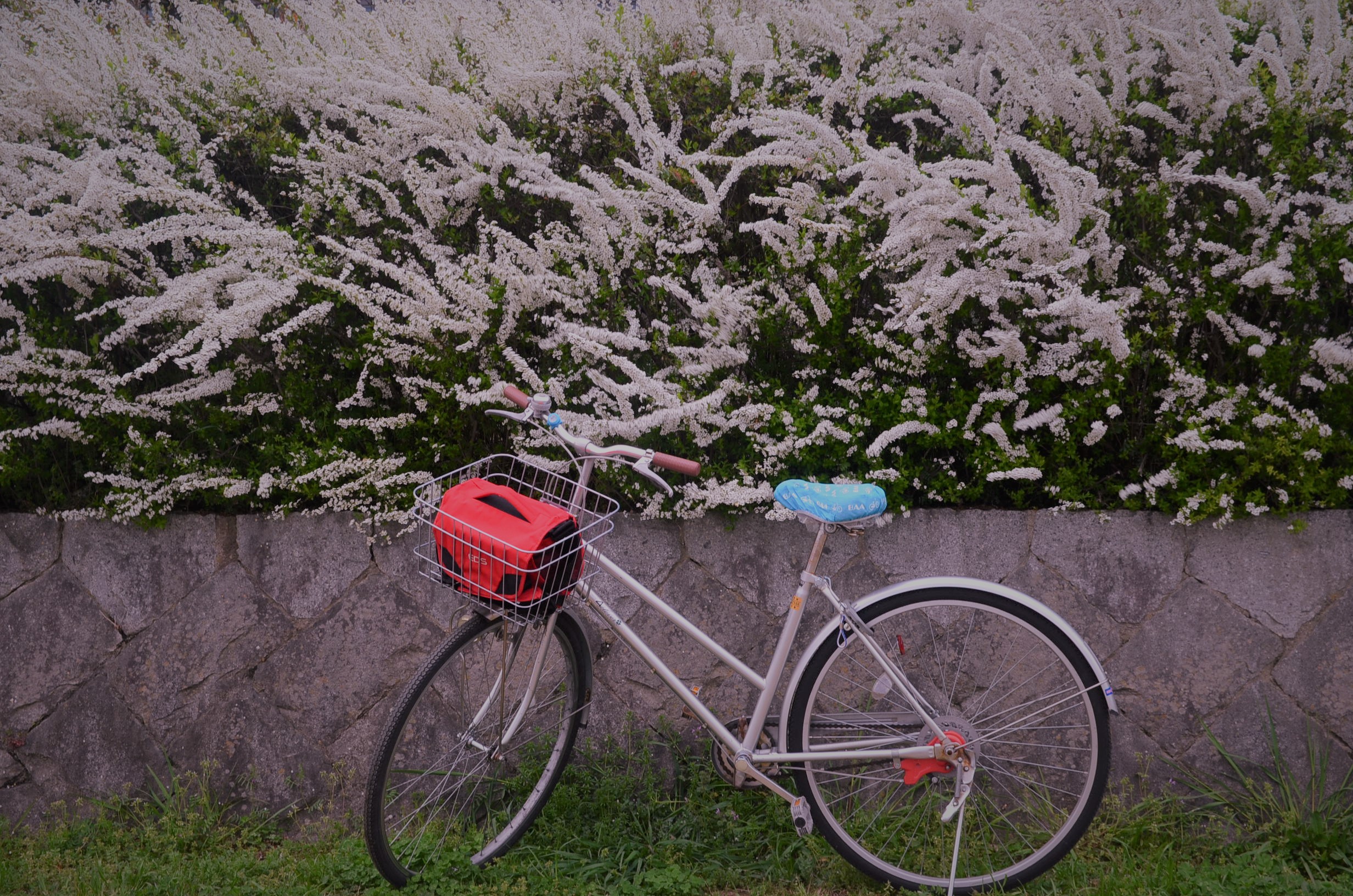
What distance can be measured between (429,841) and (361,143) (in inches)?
118

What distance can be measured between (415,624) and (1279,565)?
301cm

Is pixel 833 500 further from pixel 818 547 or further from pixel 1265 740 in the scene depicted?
pixel 1265 740

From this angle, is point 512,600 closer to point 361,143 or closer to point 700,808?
point 700,808

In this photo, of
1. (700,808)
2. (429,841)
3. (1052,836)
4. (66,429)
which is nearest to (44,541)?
(66,429)

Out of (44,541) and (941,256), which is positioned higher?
(941,256)

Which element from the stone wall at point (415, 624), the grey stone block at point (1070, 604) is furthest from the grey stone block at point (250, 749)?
the grey stone block at point (1070, 604)

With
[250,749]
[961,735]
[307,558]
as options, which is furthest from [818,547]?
[250,749]

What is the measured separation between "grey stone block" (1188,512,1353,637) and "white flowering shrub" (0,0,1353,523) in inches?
4.5

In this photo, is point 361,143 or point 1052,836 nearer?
point 1052,836

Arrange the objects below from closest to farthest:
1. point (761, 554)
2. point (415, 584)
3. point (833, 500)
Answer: point (833, 500)
point (761, 554)
point (415, 584)

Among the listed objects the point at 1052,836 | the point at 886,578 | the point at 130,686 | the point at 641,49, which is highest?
the point at 641,49

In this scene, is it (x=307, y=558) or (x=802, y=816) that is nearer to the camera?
(x=802, y=816)

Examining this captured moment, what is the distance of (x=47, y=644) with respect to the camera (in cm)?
310

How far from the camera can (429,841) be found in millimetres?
Result: 2598
